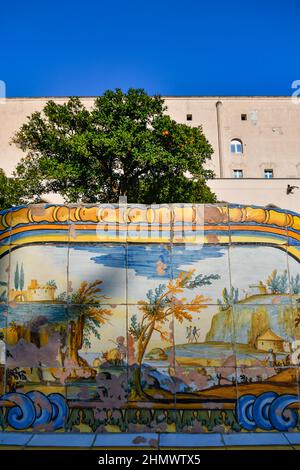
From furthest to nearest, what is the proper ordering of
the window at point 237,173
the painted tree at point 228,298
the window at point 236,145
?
the window at point 236,145 < the window at point 237,173 < the painted tree at point 228,298

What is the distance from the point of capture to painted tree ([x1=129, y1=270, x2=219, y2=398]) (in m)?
6.14

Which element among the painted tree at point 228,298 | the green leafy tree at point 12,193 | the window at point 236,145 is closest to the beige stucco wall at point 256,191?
the window at point 236,145

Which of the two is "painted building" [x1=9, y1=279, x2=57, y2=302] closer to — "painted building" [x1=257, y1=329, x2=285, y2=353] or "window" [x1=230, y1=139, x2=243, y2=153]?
"painted building" [x1=257, y1=329, x2=285, y2=353]

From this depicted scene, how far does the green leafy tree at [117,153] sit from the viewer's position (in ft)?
55.6

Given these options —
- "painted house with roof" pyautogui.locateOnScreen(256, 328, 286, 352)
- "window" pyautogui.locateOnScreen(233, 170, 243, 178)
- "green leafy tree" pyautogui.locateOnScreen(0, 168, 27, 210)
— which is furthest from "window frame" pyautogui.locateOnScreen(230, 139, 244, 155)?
"painted house with roof" pyautogui.locateOnScreen(256, 328, 286, 352)

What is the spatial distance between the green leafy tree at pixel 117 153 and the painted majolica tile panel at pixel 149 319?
35.1 feet

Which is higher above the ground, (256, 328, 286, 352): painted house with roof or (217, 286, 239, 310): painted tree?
(217, 286, 239, 310): painted tree

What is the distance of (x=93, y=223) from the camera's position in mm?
6387

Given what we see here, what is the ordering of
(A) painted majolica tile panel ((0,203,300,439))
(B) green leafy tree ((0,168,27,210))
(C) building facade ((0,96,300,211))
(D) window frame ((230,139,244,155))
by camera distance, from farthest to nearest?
1. (D) window frame ((230,139,244,155))
2. (C) building facade ((0,96,300,211))
3. (B) green leafy tree ((0,168,27,210))
4. (A) painted majolica tile panel ((0,203,300,439))

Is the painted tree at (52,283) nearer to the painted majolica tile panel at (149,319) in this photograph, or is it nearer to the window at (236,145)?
the painted majolica tile panel at (149,319)

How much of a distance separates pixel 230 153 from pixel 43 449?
28.8 metres

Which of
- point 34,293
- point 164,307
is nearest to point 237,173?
point 164,307

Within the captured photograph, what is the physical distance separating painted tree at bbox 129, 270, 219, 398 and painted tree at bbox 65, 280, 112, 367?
1.61ft

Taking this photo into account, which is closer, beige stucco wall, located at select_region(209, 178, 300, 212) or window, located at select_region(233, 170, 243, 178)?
beige stucco wall, located at select_region(209, 178, 300, 212)
